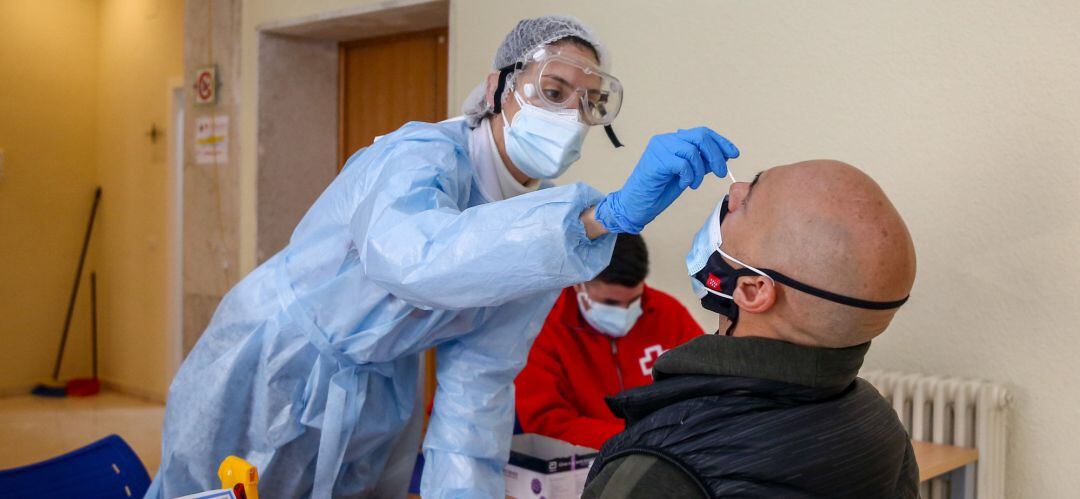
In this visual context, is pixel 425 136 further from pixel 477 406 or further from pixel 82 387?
pixel 82 387

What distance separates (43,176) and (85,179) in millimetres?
279

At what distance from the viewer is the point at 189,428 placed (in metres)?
1.62

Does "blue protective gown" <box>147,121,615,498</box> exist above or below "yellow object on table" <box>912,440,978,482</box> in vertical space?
above

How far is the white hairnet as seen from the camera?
5.19 feet

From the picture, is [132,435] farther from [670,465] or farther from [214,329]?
[670,465]

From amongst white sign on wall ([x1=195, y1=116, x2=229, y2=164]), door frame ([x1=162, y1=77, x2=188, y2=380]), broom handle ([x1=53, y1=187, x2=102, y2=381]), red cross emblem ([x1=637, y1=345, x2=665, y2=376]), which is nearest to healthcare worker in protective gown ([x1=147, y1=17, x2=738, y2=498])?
red cross emblem ([x1=637, y1=345, x2=665, y2=376])

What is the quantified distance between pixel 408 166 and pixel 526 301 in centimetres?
42

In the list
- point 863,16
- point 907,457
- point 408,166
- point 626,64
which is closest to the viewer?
point 907,457

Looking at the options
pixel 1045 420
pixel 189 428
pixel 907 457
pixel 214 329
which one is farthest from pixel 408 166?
pixel 1045 420

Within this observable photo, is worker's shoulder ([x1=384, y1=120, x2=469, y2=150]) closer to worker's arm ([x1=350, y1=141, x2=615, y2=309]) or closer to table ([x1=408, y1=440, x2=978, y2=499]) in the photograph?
worker's arm ([x1=350, y1=141, x2=615, y2=309])

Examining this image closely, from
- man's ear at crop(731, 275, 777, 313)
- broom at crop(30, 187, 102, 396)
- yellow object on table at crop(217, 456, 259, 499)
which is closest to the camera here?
man's ear at crop(731, 275, 777, 313)

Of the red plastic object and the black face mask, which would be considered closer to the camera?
the black face mask

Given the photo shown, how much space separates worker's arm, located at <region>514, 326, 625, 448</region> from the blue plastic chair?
88cm

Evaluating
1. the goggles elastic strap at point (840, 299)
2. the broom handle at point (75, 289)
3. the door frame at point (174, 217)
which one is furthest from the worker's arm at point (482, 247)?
the broom handle at point (75, 289)
